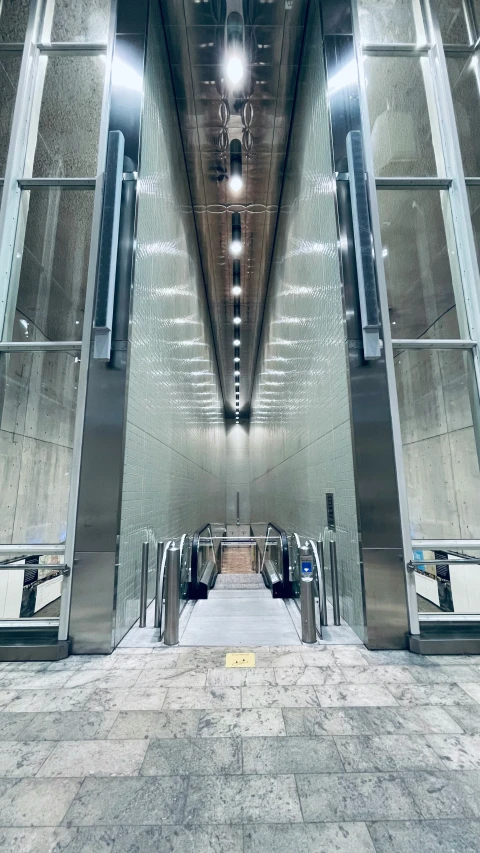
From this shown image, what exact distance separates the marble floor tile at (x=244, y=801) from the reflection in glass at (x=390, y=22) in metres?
6.81

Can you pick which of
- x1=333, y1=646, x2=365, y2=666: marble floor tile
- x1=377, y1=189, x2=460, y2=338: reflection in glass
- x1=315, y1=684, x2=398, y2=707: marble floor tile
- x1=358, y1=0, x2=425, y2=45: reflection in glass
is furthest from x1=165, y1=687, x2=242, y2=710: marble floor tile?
x1=358, y1=0, x2=425, y2=45: reflection in glass

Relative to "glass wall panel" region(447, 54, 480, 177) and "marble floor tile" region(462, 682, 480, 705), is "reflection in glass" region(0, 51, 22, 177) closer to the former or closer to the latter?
"glass wall panel" region(447, 54, 480, 177)

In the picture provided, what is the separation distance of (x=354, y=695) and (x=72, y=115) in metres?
6.40

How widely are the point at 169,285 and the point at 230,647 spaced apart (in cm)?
497

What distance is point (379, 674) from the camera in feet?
8.74

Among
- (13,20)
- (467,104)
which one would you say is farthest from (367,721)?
(13,20)

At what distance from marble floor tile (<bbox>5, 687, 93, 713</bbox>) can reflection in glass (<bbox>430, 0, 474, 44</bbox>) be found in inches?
296

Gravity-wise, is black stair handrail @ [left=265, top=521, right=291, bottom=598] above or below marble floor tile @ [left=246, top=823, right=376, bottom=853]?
above

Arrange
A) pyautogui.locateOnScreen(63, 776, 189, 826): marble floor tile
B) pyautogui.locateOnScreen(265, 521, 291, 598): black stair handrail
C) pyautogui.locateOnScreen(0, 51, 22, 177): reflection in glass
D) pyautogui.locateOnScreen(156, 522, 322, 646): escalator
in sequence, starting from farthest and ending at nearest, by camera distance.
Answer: pyautogui.locateOnScreen(265, 521, 291, 598): black stair handrail < pyautogui.locateOnScreen(0, 51, 22, 177): reflection in glass < pyautogui.locateOnScreen(156, 522, 322, 646): escalator < pyautogui.locateOnScreen(63, 776, 189, 826): marble floor tile

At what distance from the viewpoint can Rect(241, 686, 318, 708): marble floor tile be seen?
2.28 meters

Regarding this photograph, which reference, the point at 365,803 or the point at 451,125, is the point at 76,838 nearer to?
the point at 365,803

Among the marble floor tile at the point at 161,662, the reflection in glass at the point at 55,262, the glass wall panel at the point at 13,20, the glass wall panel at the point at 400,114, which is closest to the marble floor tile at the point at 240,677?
the marble floor tile at the point at 161,662

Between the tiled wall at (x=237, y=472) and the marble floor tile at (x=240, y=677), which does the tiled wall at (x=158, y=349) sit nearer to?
the marble floor tile at (x=240, y=677)

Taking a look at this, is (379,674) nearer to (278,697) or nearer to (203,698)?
(278,697)
